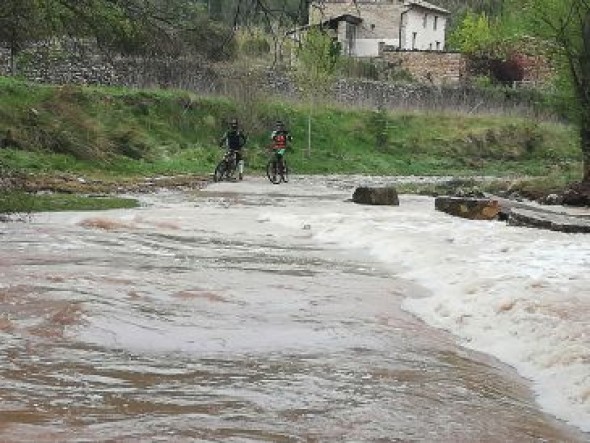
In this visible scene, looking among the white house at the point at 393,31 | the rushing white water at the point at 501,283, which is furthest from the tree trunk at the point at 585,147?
the white house at the point at 393,31

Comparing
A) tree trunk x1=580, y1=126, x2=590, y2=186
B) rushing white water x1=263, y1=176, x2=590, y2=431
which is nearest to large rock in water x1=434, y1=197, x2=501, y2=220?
rushing white water x1=263, y1=176, x2=590, y2=431

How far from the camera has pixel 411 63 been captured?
62188mm

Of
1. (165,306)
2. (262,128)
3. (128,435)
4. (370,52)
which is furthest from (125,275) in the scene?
(370,52)

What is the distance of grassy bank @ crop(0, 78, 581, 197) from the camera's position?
92.4 feet

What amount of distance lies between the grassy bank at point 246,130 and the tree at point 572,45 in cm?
227

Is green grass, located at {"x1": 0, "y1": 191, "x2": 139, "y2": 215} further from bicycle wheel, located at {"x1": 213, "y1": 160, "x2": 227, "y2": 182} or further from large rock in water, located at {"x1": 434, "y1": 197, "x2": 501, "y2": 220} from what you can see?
bicycle wheel, located at {"x1": 213, "y1": 160, "x2": 227, "y2": 182}

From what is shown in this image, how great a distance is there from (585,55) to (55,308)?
2363 cm

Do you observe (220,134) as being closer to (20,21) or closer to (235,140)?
(235,140)

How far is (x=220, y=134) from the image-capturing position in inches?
1528

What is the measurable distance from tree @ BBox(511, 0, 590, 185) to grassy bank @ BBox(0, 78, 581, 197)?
7.45ft

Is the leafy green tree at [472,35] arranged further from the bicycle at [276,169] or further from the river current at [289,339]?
the river current at [289,339]

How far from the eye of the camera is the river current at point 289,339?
538 centimetres

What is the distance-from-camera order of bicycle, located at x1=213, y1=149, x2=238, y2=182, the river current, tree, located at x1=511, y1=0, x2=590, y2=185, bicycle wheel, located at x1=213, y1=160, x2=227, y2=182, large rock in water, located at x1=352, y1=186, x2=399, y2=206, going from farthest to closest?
bicycle wheel, located at x1=213, y1=160, x2=227, y2=182, bicycle, located at x1=213, y1=149, x2=238, y2=182, tree, located at x1=511, y1=0, x2=590, y2=185, large rock in water, located at x1=352, y1=186, x2=399, y2=206, the river current

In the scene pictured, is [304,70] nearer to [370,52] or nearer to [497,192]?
[497,192]
